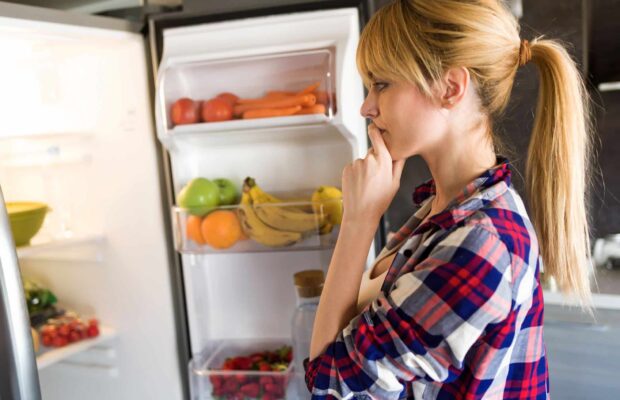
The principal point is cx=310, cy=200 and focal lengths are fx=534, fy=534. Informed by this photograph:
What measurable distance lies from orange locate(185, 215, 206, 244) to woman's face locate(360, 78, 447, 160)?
0.68 meters

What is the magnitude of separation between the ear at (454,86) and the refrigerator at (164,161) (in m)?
0.49

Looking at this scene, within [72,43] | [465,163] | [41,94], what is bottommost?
[465,163]

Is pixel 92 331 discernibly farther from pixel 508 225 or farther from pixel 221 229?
pixel 508 225

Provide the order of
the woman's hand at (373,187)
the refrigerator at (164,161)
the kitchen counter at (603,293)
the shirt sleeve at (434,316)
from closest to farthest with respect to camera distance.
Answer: the shirt sleeve at (434,316) → the woman's hand at (373,187) → the kitchen counter at (603,293) → the refrigerator at (164,161)

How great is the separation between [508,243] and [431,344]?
17 centimetres

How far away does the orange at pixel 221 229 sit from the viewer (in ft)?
4.50

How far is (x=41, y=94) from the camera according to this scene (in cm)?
159

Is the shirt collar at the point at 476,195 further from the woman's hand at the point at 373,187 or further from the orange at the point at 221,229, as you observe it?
the orange at the point at 221,229

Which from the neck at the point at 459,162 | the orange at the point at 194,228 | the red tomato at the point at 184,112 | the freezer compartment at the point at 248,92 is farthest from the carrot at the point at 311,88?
the neck at the point at 459,162

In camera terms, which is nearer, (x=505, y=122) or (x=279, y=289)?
(x=505, y=122)

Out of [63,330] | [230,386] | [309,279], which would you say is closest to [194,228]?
[309,279]

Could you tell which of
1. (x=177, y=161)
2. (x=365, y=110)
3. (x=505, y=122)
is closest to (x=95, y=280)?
(x=177, y=161)

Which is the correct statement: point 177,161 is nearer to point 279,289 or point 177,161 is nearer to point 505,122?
point 279,289

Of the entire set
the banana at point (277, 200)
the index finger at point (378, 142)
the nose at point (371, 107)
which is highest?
the nose at point (371, 107)
